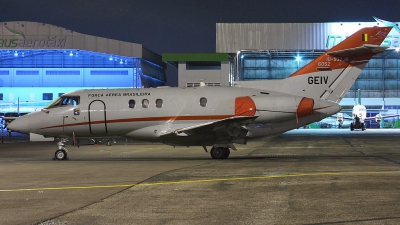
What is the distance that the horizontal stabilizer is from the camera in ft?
73.2

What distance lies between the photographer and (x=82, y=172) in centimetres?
1723

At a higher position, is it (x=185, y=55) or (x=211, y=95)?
(x=185, y=55)

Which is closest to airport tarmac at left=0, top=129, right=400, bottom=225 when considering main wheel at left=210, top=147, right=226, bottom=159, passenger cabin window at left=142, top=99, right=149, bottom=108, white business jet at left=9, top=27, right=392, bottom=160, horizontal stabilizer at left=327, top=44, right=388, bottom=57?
white business jet at left=9, top=27, right=392, bottom=160

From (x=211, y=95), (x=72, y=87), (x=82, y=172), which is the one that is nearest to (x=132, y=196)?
(x=82, y=172)

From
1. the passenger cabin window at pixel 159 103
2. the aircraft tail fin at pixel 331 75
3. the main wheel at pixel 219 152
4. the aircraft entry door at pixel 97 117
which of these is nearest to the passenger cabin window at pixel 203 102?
the passenger cabin window at pixel 159 103

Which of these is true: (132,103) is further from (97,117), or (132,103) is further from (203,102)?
(203,102)

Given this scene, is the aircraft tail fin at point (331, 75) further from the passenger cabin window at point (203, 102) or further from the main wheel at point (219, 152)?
the main wheel at point (219, 152)

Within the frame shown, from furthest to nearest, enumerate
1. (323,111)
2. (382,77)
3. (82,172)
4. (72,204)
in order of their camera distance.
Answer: (382,77)
(323,111)
(82,172)
(72,204)

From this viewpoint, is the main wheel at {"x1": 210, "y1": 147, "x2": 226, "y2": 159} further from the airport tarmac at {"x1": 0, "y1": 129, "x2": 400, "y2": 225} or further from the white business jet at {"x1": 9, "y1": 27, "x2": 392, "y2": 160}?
the airport tarmac at {"x1": 0, "y1": 129, "x2": 400, "y2": 225}

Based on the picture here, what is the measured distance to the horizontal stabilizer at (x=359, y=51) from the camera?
22.3 metres

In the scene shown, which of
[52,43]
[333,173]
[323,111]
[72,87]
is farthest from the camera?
[72,87]

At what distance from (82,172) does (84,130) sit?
6.52m

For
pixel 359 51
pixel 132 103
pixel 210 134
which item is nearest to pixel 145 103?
pixel 132 103

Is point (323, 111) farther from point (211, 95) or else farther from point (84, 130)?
point (84, 130)
